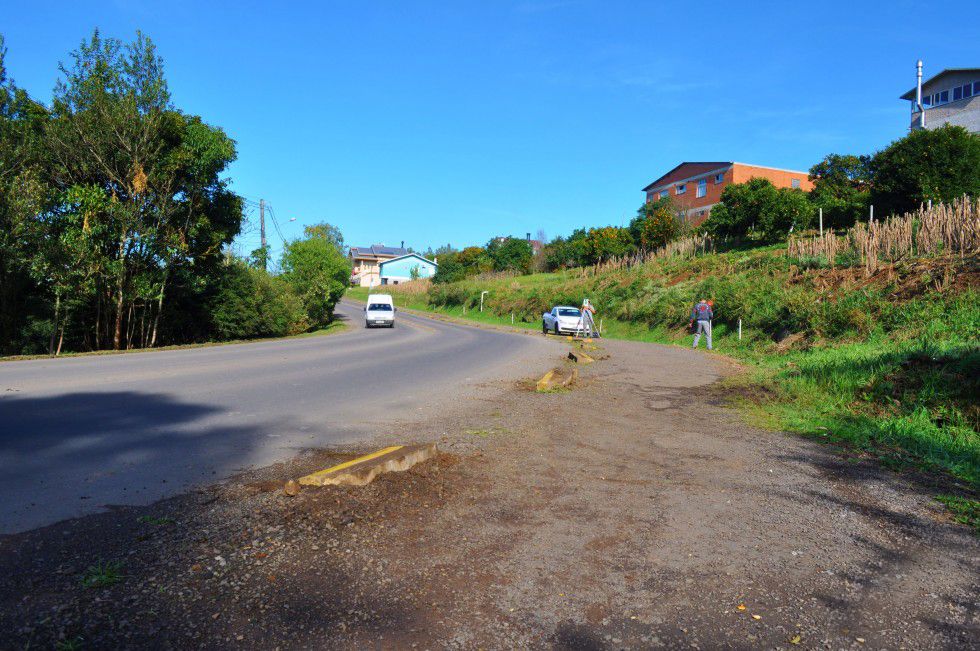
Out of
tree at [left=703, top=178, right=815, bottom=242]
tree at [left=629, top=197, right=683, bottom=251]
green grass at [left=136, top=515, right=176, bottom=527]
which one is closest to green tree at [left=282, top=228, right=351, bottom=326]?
tree at [left=629, top=197, right=683, bottom=251]

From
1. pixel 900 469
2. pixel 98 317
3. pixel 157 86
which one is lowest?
pixel 900 469

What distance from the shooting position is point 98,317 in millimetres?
20000

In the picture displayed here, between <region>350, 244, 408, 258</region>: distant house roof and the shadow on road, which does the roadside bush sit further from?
<region>350, 244, 408, 258</region>: distant house roof

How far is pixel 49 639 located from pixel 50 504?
2006 mm

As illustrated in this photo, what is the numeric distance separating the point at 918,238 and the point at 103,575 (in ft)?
73.0

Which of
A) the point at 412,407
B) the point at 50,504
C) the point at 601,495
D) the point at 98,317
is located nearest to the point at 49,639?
the point at 50,504

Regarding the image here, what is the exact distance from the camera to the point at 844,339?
16.0m

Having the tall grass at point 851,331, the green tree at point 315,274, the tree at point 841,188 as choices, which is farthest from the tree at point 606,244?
the green tree at point 315,274

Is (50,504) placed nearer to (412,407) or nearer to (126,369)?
(412,407)

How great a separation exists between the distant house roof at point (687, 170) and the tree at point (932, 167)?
96.6ft

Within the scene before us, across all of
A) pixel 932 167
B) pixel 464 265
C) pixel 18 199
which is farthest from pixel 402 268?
pixel 18 199

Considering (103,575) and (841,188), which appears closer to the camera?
(103,575)

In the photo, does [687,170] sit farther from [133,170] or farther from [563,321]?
[133,170]

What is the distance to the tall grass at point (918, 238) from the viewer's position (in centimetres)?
1683
